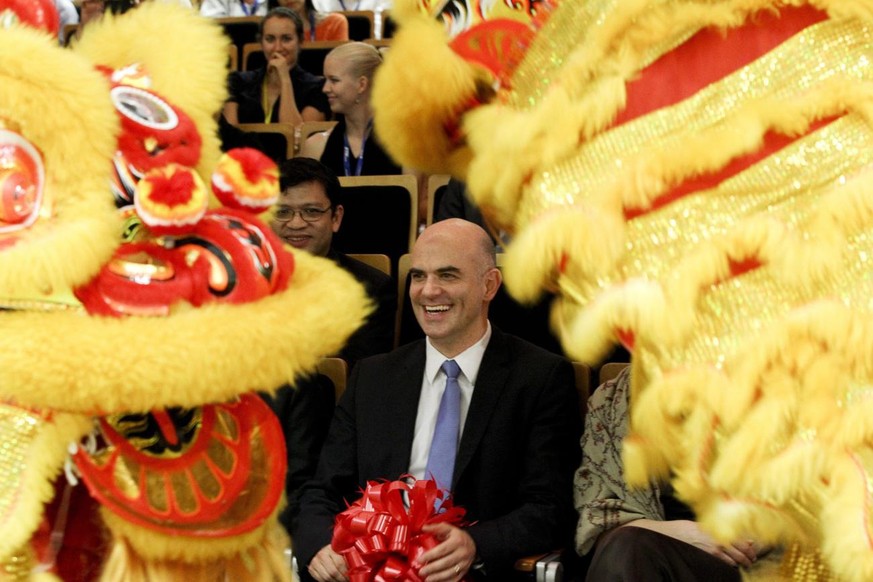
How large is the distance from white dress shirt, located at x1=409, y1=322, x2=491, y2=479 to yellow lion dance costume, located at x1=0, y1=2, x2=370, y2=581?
1123mm

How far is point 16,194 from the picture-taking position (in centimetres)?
155

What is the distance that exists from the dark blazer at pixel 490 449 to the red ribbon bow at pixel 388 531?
143 millimetres

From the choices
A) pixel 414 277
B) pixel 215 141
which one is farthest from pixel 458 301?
pixel 215 141

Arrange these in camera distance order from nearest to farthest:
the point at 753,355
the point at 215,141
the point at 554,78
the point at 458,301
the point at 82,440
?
the point at 753,355 < the point at 554,78 < the point at 82,440 < the point at 215,141 < the point at 458,301

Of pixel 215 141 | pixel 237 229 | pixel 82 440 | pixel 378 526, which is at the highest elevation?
pixel 215 141

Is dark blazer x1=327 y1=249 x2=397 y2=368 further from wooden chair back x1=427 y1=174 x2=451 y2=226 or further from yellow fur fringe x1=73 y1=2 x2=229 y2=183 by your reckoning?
yellow fur fringe x1=73 y1=2 x2=229 y2=183

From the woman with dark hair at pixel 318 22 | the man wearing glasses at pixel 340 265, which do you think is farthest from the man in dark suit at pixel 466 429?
the woman with dark hair at pixel 318 22

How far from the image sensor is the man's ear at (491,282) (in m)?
3.06

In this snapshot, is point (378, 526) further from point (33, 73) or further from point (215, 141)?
point (33, 73)

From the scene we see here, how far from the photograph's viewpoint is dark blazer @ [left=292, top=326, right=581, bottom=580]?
272 cm

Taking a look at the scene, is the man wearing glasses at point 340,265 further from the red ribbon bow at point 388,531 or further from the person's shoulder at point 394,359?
the red ribbon bow at point 388,531

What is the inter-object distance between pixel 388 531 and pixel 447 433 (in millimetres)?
371

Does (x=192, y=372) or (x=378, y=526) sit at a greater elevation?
(x=192, y=372)

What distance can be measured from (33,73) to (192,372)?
0.42m
